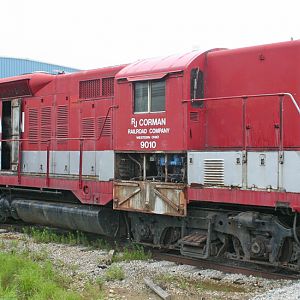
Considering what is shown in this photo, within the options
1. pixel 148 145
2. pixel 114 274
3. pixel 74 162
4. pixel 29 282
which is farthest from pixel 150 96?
pixel 29 282

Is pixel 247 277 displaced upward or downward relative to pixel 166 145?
downward

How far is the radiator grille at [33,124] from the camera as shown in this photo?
39.1 ft

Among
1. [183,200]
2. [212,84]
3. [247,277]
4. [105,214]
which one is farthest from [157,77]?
[247,277]

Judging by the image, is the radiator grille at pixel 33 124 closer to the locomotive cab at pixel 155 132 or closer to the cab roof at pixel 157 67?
the locomotive cab at pixel 155 132

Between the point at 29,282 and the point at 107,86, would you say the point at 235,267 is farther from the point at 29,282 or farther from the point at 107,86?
the point at 107,86

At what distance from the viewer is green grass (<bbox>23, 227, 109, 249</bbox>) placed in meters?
10.3

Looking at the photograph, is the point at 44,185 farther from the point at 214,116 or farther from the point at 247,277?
the point at 247,277

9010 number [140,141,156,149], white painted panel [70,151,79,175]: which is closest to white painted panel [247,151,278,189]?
9010 number [140,141,156,149]

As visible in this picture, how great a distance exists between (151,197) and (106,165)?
1.40 metres

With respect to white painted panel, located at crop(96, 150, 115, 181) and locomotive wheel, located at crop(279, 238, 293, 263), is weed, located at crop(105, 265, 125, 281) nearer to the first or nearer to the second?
white painted panel, located at crop(96, 150, 115, 181)

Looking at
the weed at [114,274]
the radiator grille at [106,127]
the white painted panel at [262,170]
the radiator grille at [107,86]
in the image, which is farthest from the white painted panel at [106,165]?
the white painted panel at [262,170]

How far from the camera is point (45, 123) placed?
11711 mm

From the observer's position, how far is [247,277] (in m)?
7.53

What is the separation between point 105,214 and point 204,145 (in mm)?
2748
